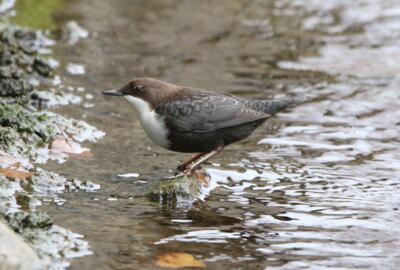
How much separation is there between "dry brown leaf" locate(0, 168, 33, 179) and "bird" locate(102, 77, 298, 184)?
852mm

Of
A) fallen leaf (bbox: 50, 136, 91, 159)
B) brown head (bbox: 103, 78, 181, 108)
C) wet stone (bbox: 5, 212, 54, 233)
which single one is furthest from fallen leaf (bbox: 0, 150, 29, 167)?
wet stone (bbox: 5, 212, 54, 233)

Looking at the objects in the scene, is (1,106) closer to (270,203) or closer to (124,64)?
(270,203)

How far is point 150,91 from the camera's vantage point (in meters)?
6.23

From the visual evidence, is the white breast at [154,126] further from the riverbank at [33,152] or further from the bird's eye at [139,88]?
the riverbank at [33,152]

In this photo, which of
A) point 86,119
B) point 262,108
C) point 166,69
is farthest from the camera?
point 166,69

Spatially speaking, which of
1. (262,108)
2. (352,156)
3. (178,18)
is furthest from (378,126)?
(178,18)

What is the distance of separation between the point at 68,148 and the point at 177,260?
2274mm

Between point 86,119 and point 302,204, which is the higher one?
point 86,119

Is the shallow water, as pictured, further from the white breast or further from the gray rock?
the white breast

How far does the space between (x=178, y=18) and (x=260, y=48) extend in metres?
1.78

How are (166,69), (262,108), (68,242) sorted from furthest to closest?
(166,69)
(262,108)
(68,242)

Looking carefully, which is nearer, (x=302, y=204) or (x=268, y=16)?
(x=302, y=204)

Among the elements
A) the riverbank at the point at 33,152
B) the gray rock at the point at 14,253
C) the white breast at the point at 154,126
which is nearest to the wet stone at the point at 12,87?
the riverbank at the point at 33,152

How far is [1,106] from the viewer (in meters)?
6.62
